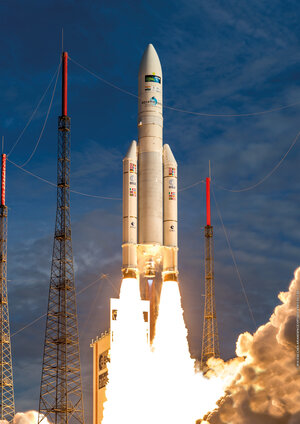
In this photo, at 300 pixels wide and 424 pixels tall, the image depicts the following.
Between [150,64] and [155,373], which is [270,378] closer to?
[155,373]

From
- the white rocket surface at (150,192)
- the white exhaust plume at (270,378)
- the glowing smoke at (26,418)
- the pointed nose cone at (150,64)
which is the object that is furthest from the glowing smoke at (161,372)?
the pointed nose cone at (150,64)

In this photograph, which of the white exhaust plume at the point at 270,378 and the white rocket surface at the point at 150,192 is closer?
the white exhaust plume at the point at 270,378

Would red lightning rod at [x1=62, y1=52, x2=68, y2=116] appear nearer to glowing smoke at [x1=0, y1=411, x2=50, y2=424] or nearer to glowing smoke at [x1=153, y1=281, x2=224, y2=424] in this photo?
glowing smoke at [x1=153, y1=281, x2=224, y2=424]

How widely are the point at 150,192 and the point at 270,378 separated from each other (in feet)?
60.8

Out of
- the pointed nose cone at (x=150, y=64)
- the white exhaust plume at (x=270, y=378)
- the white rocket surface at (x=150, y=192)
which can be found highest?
the pointed nose cone at (x=150, y=64)

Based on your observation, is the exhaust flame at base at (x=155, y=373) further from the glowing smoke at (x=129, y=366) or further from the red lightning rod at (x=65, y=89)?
the red lightning rod at (x=65, y=89)

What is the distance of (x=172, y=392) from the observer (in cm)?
7625

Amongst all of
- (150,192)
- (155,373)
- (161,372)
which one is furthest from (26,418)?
(150,192)

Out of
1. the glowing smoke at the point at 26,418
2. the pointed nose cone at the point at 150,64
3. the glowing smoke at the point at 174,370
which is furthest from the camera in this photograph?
the glowing smoke at the point at 26,418

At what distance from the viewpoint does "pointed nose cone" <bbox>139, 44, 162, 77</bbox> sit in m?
80.4

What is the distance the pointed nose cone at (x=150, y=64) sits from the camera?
80.4m

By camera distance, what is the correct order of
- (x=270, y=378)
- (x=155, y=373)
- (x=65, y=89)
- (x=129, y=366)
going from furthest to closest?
(x=65, y=89)
(x=155, y=373)
(x=129, y=366)
(x=270, y=378)

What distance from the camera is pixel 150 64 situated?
264ft

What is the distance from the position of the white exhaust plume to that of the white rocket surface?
11759mm
